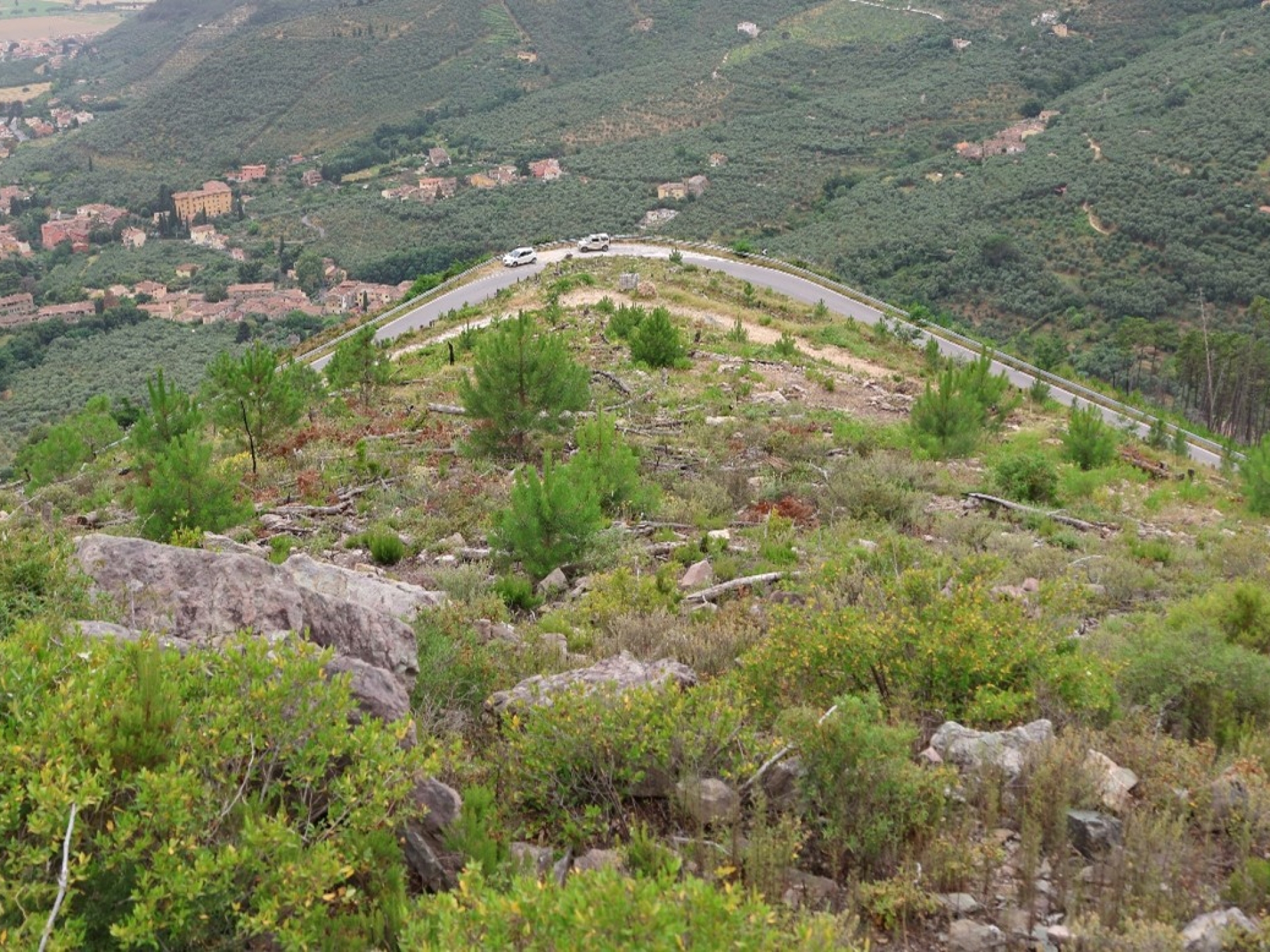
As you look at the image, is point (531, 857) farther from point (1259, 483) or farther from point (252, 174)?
point (252, 174)

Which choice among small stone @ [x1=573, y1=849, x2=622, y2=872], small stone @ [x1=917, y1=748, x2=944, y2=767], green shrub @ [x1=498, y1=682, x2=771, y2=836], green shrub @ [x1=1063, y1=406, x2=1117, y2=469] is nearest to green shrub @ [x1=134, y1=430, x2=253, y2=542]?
green shrub @ [x1=498, y1=682, x2=771, y2=836]

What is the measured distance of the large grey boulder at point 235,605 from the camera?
429 centimetres

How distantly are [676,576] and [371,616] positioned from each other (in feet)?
10.2

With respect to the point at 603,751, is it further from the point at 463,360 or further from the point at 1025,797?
the point at 463,360

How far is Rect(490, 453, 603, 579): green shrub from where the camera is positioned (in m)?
7.48

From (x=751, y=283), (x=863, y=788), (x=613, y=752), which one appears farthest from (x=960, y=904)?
(x=751, y=283)

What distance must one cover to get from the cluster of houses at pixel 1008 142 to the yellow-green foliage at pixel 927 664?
56219 millimetres

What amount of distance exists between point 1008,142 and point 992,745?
6009cm

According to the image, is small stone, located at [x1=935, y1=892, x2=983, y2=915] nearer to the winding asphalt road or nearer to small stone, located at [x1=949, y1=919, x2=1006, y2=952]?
small stone, located at [x1=949, y1=919, x2=1006, y2=952]

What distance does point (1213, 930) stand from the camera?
2760 millimetres

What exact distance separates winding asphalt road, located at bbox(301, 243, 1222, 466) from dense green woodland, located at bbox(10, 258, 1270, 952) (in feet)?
44.4

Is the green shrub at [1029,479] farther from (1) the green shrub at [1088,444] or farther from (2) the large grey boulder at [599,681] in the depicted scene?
(2) the large grey boulder at [599,681]

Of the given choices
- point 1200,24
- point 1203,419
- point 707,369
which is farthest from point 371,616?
point 1200,24

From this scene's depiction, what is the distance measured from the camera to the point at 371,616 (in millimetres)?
4492
